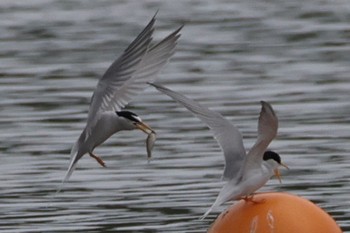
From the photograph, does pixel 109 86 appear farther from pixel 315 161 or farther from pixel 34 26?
pixel 34 26

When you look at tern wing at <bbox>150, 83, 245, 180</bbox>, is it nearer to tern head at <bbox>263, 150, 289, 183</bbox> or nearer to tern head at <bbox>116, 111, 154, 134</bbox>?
tern head at <bbox>263, 150, 289, 183</bbox>

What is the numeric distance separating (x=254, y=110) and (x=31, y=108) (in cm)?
271

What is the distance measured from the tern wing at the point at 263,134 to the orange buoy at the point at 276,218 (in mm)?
273

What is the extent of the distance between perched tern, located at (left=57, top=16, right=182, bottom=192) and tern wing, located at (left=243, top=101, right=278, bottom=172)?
1.37m

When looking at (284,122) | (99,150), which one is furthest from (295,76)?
(99,150)

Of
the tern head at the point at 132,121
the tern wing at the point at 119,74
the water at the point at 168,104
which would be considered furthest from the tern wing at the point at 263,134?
the water at the point at 168,104

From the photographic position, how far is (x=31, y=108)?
18984 mm

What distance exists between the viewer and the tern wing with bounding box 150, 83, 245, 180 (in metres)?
11.1

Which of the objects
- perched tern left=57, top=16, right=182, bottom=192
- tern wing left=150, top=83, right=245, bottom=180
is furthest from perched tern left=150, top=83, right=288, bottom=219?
perched tern left=57, top=16, right=182, bottom=192

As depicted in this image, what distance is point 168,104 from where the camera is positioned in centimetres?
1931

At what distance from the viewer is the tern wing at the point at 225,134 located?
11086 millimetres

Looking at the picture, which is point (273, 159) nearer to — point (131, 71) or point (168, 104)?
point (131, 71)

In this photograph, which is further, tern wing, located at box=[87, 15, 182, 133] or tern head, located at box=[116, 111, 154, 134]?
tern wing, located at box=[87, 15, 182, 133]

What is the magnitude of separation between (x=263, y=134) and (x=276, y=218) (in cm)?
62
